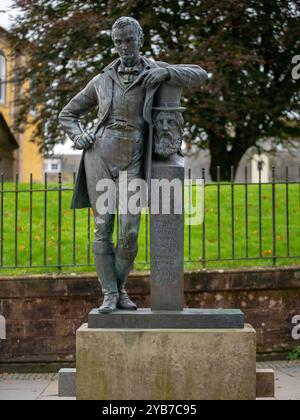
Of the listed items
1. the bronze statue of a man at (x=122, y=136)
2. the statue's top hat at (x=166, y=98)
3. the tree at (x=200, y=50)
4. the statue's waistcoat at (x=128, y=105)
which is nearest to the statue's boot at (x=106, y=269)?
the bronze statue of a man at (x=122, y=136)

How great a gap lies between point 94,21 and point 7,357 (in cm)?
1173

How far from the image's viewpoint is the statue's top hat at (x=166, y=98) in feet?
19.4

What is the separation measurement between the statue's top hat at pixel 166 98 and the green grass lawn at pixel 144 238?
10.4ft

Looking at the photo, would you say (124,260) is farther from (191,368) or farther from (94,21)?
(94,21)

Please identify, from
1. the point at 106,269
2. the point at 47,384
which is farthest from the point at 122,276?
the point at 47,384

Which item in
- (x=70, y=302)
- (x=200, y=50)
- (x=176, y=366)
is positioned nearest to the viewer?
(x=176, y=366)

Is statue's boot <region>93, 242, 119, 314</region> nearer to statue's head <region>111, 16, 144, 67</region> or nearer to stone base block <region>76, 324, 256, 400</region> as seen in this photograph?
stone base block <region>76, 324, 256, 400</region>

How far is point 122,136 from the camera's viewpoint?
19.2 feet

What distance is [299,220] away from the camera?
11.7 meters

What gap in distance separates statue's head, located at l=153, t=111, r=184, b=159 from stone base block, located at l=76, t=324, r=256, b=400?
160 centimetres

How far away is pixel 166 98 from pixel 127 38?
0.62 metres

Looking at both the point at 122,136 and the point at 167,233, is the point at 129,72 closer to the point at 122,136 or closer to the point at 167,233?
the point at 122,136

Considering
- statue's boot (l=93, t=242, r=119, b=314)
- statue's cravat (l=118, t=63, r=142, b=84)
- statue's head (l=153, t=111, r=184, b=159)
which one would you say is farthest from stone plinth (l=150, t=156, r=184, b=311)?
statue's cravat (l=118, t=63, r=142, b=84)

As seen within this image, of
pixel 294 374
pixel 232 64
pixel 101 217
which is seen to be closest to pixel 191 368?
pixel 101 217
